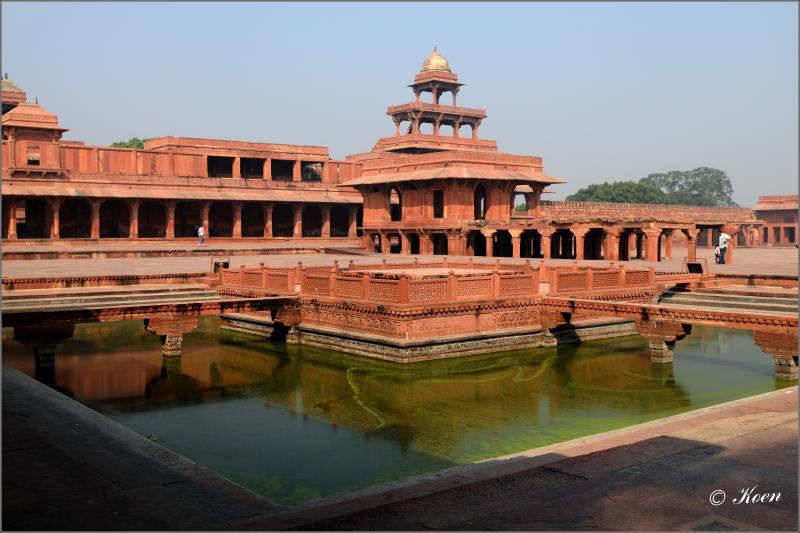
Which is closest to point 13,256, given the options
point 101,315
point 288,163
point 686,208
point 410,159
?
point 101,315

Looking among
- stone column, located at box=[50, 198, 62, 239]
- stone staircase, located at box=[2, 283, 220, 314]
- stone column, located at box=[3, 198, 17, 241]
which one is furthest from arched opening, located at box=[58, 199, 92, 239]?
stone staircase, located at box=[2, 283, 220, 314]

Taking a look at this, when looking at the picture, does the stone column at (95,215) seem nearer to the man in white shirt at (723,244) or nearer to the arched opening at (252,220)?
the arched opening at (252,220)

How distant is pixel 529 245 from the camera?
140ft

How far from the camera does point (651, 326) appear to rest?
18.8 metres

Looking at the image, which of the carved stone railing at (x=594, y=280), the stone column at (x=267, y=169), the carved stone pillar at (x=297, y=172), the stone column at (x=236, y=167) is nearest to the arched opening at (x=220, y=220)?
the stone column at (x=236, y=167)

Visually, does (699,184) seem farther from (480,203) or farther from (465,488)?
(465,488)

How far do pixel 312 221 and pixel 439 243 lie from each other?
41.0 ft

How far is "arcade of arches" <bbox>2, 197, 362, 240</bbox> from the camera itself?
4122 centimetres

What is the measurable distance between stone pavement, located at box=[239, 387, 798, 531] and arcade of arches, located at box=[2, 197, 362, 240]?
35579mm

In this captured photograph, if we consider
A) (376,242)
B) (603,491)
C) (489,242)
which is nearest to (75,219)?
(376,242)

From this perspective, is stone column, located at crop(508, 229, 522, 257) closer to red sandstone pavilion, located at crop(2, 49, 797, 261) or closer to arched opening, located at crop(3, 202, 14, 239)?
red sandstone pavilion, located at crop(2, 49, 797, 261)

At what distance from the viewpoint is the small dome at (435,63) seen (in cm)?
6078

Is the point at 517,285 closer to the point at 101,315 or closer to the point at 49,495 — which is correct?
the point at 101,315

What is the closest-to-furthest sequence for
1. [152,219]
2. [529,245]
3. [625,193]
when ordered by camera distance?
[529,245] → [152,219] → [625,193]
